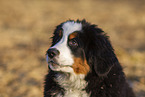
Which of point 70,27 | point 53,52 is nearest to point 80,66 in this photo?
point 53,52

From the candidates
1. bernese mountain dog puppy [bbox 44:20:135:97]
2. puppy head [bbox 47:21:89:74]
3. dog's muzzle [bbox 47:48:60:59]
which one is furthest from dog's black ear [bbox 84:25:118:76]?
dog's muzzle [bbox 47:48:60:59]

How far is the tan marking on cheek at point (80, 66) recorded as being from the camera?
3.45 m

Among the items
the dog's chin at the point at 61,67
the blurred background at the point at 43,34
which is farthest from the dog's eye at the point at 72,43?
the blurred background at the point at 43,34

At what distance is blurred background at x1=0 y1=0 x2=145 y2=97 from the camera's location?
20.0 ft

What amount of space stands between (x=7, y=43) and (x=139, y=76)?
508 centimetres

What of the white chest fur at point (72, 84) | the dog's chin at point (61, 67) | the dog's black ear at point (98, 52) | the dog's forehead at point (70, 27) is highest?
the dog's forehead at point (70, 27)

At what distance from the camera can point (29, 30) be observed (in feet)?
36.3

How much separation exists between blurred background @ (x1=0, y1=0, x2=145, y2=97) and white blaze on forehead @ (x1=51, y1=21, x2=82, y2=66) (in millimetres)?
2279

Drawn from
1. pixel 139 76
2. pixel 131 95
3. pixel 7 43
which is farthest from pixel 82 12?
pixel 131 95

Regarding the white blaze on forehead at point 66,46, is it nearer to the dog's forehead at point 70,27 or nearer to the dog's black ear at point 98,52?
the dog's forehead at point 70,27

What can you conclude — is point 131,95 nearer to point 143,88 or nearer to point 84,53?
point 84,53

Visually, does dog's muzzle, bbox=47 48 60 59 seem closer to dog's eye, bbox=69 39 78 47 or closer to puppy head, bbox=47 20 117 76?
puppy head, bbox=47 20 117 76

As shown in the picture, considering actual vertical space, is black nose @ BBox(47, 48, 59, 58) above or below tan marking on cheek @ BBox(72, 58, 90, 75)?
above

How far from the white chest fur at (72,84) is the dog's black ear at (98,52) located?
0.91 feet
